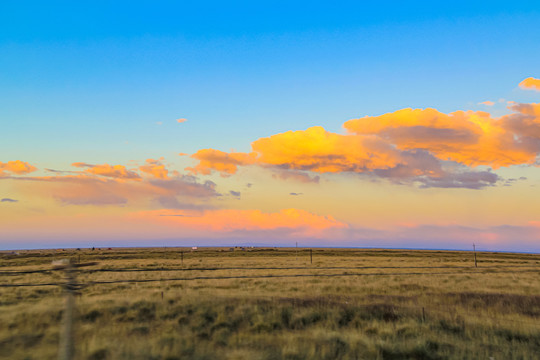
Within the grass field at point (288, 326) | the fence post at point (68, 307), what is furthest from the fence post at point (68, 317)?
the grass field at point (288, 326)

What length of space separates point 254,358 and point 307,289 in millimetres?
15417

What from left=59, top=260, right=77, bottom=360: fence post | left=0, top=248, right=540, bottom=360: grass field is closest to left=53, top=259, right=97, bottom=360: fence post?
left=59, top=260, right=77, bottom=360: fence post

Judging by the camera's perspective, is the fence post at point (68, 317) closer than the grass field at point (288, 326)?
Yes

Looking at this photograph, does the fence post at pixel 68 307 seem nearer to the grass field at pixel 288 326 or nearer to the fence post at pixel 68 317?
the fence post at pixel 68 317

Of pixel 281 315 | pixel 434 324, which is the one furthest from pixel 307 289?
pixel 434 324

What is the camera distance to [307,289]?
24.9m

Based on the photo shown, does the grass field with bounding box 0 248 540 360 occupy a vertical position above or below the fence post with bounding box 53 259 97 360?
below

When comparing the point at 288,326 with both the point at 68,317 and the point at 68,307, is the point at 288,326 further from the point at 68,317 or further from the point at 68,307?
the point at 68,307

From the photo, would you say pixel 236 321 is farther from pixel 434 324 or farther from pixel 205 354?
pixel 434 324

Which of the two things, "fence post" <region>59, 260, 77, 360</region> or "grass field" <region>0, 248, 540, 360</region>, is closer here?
"fence post" <region>59, 260, 77, 360</region>

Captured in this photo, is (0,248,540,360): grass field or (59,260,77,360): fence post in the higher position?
(59,260,77,360): fence post

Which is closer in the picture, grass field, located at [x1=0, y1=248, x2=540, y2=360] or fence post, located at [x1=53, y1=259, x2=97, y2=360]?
fence post, located at [x1=53, y1=259, x2=97, y2=360]

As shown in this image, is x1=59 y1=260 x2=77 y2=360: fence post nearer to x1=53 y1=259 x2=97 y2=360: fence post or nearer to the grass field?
x1=53 y1=259 x2=97 y2=360: fence post

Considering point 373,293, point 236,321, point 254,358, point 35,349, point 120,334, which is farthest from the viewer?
point 373,293
